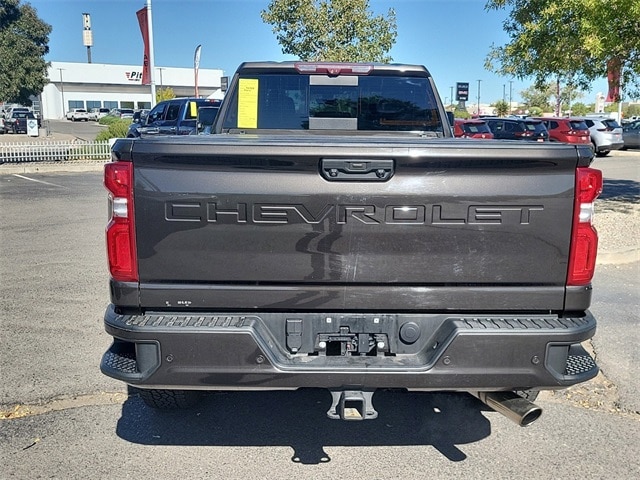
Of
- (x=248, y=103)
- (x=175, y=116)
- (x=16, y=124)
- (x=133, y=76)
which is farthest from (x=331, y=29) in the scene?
(x=133, y=76)

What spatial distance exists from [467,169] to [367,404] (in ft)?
3.84

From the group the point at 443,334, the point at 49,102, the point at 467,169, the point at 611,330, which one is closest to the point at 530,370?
the point at 443,334

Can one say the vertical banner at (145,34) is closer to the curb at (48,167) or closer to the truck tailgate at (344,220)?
the curb at (48,167)

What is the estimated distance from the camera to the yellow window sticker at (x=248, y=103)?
15.5 feet

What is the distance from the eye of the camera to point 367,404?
9.46 ft

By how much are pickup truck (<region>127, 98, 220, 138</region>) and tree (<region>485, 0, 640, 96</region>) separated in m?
8.20

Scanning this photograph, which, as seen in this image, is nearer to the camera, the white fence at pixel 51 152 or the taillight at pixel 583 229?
the taillight at pixel 583 229

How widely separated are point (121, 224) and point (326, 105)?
2341 millimetres

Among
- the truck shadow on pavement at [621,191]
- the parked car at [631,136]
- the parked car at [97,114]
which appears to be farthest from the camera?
the parked car at [97,114]

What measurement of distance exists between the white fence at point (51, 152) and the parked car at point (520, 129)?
1480 cm

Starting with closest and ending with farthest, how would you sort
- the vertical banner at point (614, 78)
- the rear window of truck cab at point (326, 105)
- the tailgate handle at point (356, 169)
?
the tailgate handle at point (356, 169) → the rear window of truck cab at point (326, 105) → the vertical banner at point (614, 78)

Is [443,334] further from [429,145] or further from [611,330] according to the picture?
[611,330]

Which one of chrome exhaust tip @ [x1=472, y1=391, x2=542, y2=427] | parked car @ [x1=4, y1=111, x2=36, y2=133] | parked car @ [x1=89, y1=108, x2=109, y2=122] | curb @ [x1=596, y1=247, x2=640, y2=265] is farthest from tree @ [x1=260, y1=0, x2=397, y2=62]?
parked car @ [x1=89, y1=108, x2=109, y2=122]

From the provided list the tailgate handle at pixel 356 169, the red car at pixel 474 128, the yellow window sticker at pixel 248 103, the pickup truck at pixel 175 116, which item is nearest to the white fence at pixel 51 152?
the pickup truck at pixel 175 116
